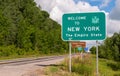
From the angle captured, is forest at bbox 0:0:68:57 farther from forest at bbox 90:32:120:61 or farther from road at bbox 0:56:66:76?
road at bbox 0:56:66:76

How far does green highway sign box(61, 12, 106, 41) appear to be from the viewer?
22578 millimetres

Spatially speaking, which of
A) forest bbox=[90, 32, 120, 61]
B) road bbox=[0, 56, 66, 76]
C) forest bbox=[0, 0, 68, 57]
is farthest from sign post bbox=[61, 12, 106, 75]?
forest bbox=[90, 32, 120, 61]

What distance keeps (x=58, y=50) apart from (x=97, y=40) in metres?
110

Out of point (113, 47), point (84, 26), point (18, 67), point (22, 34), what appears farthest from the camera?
point (22, 34)

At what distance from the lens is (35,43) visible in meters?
96.3

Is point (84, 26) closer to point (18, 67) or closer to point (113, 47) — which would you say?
point (18, 67)

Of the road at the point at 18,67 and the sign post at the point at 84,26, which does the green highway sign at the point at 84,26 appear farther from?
the road at the point at 18,67

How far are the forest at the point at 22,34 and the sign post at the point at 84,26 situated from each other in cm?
4605

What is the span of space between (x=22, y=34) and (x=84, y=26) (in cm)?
6094

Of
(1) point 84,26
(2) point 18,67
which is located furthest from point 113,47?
(1) point 84,26

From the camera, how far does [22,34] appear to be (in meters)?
83.7

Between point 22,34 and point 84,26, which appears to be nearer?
point 84,26

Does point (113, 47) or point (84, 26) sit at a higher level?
point (84, 26)

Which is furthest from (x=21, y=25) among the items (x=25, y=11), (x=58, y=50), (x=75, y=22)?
(x=75, y=22)
